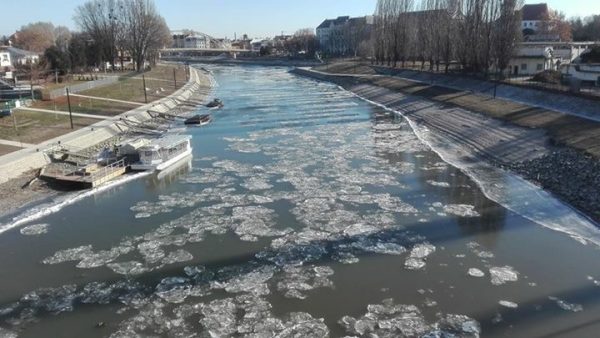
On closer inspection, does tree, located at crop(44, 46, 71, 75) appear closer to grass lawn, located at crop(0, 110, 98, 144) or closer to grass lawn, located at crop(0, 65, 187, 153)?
grass lawn, located at crop(0, 65, 187, 153)

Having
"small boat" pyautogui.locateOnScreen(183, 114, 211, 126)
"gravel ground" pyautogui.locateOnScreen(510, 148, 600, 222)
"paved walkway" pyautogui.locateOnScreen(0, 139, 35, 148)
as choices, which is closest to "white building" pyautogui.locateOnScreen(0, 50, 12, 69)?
"small boat" pyautogui.locateOnScreen(183, 114, 211, 126)

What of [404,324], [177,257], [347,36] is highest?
[347,36]

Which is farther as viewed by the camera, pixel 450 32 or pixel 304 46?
pixel 304 46

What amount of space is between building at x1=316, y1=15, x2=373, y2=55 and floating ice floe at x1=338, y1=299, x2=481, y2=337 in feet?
385

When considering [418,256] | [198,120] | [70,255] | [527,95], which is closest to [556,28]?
[527,95]

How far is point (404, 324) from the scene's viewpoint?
1318cm

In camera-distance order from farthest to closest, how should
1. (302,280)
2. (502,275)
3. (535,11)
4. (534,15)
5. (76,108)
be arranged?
(535,11), (534,15), (76,108), (502,275), (302,280)

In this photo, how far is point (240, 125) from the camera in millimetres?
45281

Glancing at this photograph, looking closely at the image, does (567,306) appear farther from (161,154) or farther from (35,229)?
(161,154)

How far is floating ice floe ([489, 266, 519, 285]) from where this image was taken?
50.5 ft

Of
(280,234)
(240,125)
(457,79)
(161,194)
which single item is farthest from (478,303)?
(457,79)

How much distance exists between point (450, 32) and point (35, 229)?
53478mm

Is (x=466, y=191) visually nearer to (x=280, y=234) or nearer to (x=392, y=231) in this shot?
(x=392, y=231)

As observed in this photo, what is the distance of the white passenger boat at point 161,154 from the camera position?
1150 inches
